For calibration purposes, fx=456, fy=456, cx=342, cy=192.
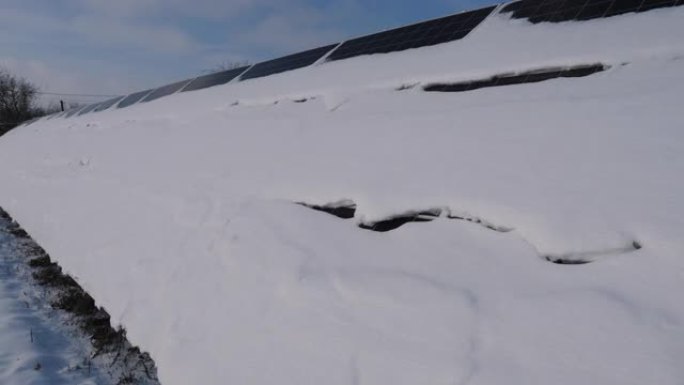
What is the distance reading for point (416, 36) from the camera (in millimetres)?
5121

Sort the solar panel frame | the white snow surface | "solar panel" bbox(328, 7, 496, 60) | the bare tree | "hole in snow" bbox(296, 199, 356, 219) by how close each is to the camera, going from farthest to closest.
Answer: the bare tree → the solar panel frame → "solar panel" bbox(328, 7, 496, 60) → "hole in snow" bbox(296, 199, 356, 219) → the white snow surface

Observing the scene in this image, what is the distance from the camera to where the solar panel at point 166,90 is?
8.65 metres

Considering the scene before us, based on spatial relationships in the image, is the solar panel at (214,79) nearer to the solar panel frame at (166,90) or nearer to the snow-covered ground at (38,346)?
the solar panel frame at (166,90)

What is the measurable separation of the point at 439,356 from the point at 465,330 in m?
0.12

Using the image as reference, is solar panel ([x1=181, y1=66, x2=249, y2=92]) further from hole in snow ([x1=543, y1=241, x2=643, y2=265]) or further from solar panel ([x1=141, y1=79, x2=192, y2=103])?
hole in snow ([x1=543, y1=241, x2=643, y2=265])

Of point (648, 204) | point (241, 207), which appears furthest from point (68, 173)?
point (648, 204)

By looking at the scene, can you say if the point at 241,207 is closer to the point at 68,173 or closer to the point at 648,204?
the point at 648,204

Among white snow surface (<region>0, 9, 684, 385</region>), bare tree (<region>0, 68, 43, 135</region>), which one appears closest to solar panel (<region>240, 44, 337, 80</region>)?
white snow surface (<region>0, 9, 684, 385</region>)

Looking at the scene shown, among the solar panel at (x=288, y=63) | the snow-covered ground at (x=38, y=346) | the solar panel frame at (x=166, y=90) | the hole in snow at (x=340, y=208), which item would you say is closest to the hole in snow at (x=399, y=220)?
the hole in snow at (x=340, y=208)

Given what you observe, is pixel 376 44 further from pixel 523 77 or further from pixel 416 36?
pixel 523 77

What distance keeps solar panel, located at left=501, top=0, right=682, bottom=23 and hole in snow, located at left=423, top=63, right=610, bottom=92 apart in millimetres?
1010

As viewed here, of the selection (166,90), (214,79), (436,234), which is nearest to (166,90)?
(166,90)

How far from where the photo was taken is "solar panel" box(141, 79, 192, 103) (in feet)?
28.4

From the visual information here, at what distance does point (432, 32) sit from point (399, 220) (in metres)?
3.42
